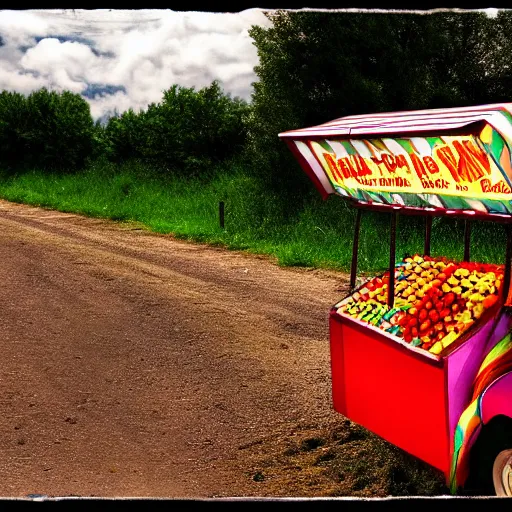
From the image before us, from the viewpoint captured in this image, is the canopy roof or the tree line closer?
the canopy roof

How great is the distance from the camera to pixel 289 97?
9.61m

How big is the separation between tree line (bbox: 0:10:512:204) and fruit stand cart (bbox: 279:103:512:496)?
213 cm

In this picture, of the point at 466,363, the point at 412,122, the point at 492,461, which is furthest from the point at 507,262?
the point at 492,461

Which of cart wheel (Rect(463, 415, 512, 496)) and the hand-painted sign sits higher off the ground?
the hand-painted sign

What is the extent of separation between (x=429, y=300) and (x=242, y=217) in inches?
298

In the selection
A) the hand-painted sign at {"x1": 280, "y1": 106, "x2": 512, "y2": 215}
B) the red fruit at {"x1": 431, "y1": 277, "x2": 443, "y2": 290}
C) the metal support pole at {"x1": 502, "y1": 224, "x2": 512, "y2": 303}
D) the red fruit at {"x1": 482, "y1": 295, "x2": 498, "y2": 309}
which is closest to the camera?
the hand-painted sign at {"x1": 280, "y1": 106, "x2": 512, "y2": 215}

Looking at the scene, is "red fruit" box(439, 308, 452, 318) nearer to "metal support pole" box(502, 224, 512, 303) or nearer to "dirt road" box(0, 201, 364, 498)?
"metal support pole" box(502, 224, 512, 303)

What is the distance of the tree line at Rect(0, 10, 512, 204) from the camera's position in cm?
763

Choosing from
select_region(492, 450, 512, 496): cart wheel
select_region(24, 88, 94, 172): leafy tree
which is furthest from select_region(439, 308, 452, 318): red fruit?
select_region(24, 88, 94, 172): leafy tree

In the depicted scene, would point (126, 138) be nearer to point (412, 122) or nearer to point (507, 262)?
point (412, 122)

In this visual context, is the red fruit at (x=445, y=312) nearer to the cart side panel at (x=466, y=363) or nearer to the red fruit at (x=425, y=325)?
the red fruit at (x=425, y=325)

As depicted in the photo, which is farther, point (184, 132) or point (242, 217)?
point (184, 132)

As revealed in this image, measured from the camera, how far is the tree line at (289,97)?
7.63 meters

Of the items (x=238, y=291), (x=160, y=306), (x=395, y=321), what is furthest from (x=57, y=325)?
(x=395, y=321)
